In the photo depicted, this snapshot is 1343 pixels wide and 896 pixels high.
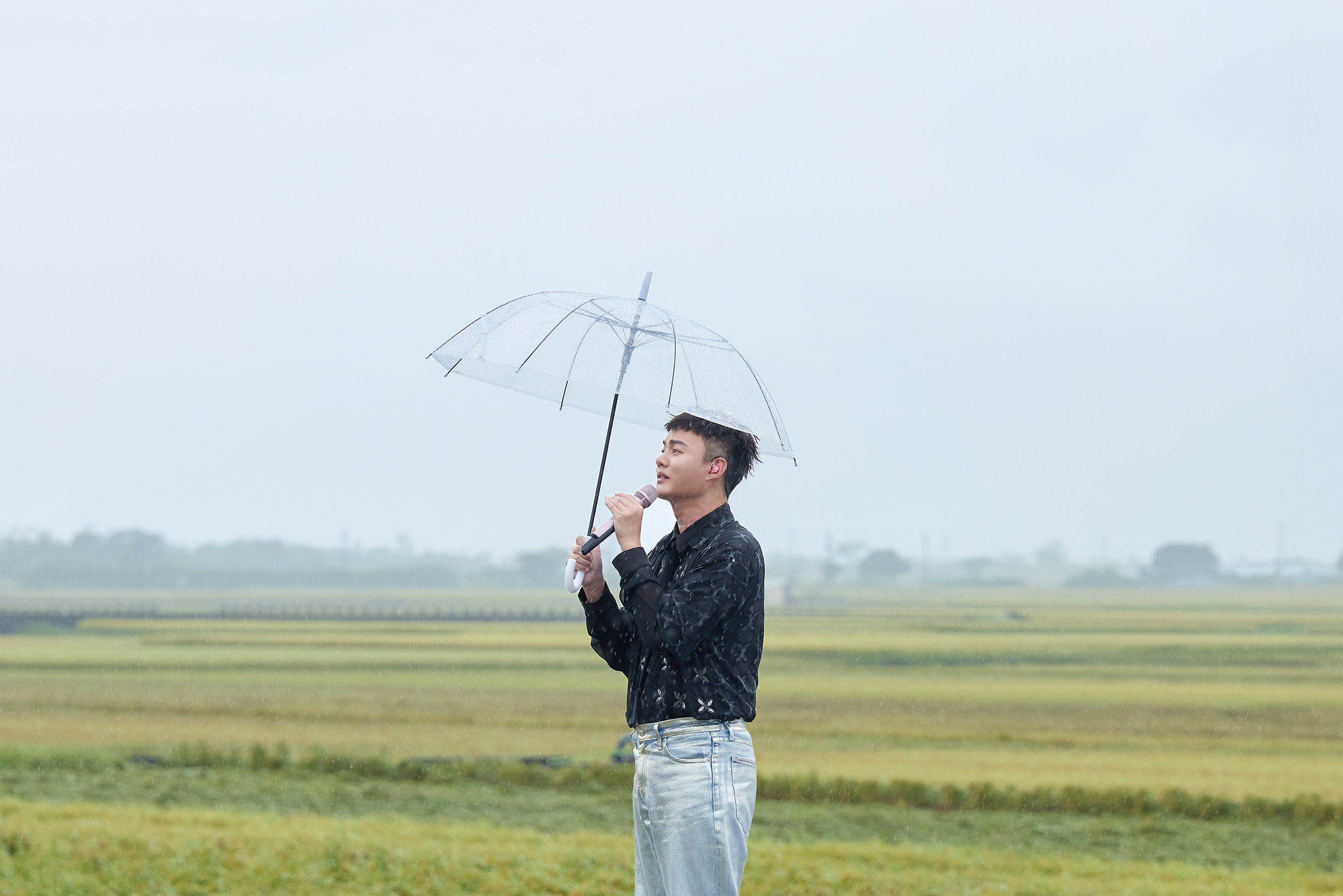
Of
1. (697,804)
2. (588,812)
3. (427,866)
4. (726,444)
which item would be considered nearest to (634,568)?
(726,444)

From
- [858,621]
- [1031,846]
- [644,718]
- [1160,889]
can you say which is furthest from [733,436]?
[858,621]

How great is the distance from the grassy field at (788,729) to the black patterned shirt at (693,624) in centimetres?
628

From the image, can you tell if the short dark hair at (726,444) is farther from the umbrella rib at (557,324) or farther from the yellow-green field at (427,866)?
the yellow-green field at (427,866)

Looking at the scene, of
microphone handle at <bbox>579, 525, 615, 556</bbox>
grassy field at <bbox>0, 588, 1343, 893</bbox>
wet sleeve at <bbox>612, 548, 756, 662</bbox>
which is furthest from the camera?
grassy field at <bbox>0, 588, 1343, 893</bbox>

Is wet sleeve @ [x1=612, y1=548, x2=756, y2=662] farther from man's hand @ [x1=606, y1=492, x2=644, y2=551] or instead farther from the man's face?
the man's face

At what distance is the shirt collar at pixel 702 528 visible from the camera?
151 inches

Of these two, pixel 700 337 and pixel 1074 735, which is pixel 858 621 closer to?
pixel 1074 735

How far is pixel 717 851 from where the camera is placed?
11.9 feet

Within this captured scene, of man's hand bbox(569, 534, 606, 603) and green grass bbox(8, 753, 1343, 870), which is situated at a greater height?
man's hand bbox(569, 534, 606, 603)

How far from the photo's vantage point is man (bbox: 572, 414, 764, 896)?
363cm

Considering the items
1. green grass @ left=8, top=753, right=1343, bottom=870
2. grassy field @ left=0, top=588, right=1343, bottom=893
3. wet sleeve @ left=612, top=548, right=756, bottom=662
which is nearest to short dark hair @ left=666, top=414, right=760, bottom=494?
wet sleeve @ left=612, top=548, right=756, bottom=662

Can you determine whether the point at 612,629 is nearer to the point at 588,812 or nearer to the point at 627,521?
the point at 627,521

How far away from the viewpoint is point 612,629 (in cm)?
388

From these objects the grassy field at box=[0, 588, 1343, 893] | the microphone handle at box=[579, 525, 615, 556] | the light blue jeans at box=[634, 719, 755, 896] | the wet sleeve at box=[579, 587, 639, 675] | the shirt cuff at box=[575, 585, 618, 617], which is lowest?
the grassy field at box=[0, 588, 1343, 893]
